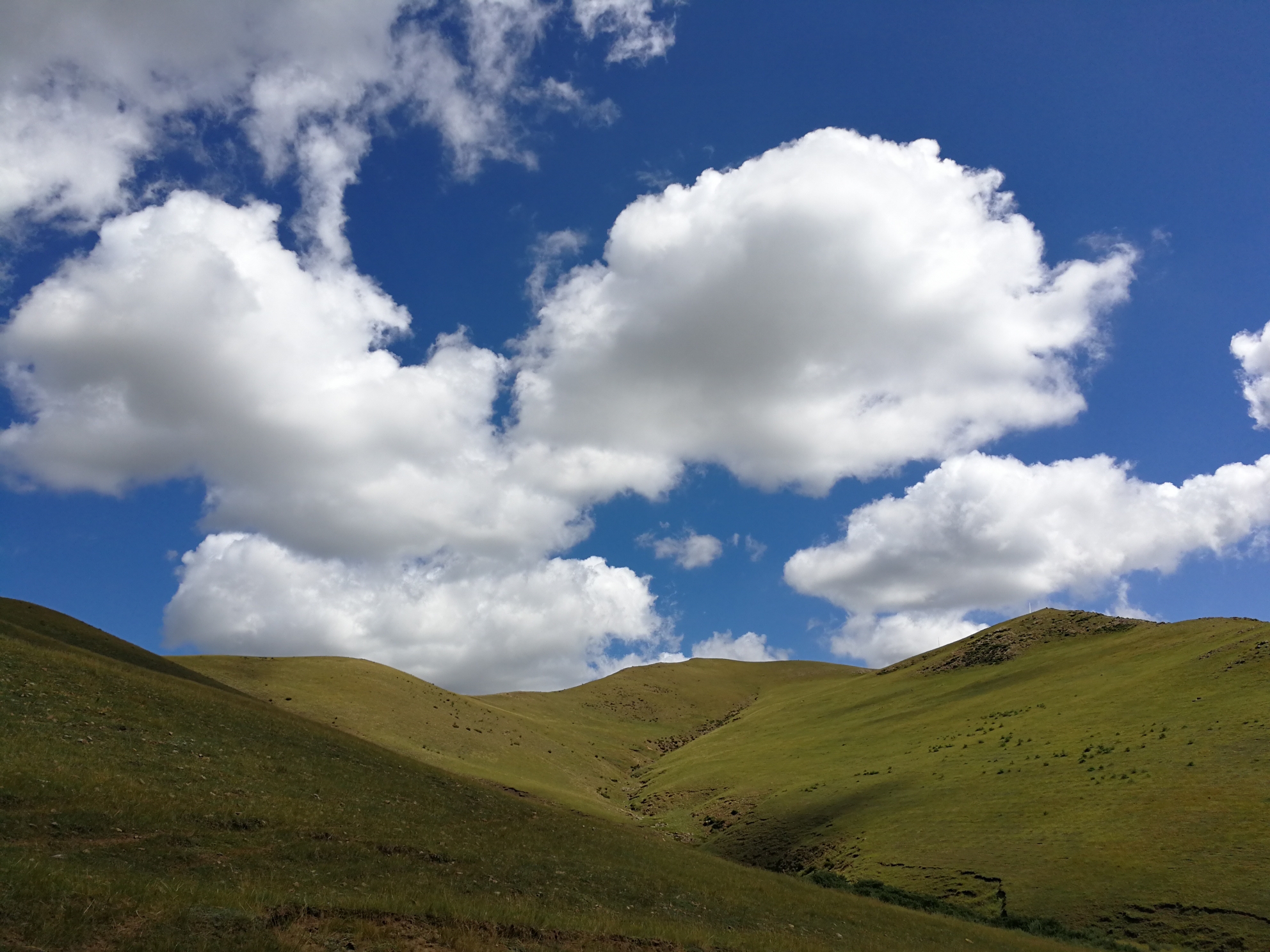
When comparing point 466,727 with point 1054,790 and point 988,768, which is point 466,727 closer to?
point 988,768

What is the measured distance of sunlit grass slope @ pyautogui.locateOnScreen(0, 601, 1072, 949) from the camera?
1498 centimetres

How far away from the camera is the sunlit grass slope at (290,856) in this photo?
1498 cm

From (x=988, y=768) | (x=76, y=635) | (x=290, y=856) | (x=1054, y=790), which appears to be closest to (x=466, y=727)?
(x=76, y=635)

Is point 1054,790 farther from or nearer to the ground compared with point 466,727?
farther from the ground

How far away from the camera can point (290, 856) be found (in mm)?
22719

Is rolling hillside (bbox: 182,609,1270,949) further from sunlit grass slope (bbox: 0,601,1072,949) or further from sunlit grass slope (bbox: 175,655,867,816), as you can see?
sunlit grass slope (bbox: 0,601,1072,949)

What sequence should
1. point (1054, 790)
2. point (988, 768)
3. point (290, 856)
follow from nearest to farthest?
point (290, 856) → point (1054, 790) → point (988, 768)

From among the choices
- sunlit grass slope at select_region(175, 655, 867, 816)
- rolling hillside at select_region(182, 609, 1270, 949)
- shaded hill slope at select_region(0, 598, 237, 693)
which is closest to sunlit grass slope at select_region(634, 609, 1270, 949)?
rolling hillside at select_region(182, 609, 1270, 949)

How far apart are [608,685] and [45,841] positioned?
6747 inches

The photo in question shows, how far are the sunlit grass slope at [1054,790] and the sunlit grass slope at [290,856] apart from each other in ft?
26.9

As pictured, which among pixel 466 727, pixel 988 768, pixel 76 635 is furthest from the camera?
pixel 466 727

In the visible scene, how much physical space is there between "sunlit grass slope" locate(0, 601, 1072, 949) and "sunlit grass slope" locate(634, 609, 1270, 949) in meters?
8.19

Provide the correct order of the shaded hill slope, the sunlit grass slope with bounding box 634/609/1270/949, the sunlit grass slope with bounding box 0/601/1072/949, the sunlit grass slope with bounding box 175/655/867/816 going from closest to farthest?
the sunlit grass slope with bounding box 0/601/1072/949, the sunlit grass slope with bounding box 634/609/1270/949, the shaded hill slope, the sunlit grass slope with bounding box 175/655/867/816

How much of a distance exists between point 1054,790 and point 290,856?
51.8 meters
